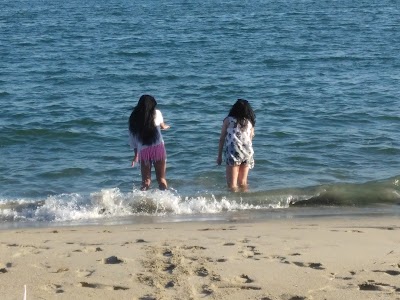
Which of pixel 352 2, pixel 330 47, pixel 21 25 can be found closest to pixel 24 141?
pixel 330 47

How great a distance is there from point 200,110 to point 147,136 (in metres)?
5.32

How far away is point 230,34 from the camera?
23281mm

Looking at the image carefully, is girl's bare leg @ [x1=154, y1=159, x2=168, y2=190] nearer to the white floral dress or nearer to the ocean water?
the ocean water

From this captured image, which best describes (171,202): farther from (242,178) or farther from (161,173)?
(242,178)

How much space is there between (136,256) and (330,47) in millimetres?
15190

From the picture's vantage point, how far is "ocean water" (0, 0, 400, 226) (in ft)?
30.3

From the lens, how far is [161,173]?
9.72m

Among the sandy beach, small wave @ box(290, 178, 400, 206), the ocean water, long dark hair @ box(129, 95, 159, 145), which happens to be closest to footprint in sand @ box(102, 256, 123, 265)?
the sandy beach

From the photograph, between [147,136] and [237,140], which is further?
[237,140]

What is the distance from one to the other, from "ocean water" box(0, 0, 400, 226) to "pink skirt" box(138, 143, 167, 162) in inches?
17.7

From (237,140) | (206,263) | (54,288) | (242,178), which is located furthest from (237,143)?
(54,288)

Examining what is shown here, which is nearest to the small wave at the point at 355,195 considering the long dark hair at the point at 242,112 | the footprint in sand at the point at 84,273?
the long dark hair at the point at 242,112

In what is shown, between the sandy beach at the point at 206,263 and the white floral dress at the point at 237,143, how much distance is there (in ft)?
6.85

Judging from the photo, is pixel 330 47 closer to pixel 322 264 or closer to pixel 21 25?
pixel 21 25
